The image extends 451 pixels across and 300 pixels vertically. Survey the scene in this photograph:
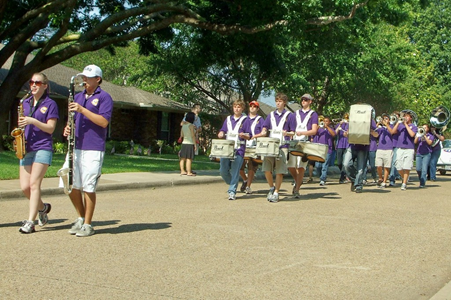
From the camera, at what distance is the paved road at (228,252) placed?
5832mm

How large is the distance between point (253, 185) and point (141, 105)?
1896 centimetres

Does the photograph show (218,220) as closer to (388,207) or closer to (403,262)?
(403,262)

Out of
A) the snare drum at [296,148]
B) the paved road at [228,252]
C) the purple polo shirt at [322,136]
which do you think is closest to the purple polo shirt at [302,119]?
the snare drum at [296,148]

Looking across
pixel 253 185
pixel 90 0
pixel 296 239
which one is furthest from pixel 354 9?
pixel 296 239

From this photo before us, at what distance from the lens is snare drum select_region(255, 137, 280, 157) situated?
1251 cm

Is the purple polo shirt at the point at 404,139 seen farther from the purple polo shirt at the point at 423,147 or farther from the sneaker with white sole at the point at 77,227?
the sneaker with white sole at the point at 77,227

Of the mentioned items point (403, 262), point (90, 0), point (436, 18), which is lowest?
point (403, 262)

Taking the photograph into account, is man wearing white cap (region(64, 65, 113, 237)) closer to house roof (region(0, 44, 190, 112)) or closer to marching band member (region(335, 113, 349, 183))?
marching band member (region(335, 113, 349, 183))

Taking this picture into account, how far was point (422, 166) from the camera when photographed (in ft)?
63.0

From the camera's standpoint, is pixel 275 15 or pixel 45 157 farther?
pixel 275 15

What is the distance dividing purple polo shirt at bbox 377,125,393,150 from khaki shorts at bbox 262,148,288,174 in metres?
6.49

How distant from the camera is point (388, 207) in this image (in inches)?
495

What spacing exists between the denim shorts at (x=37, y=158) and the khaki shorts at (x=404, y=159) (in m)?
11.4

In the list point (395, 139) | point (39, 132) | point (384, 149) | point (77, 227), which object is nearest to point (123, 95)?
point (384, 149)
